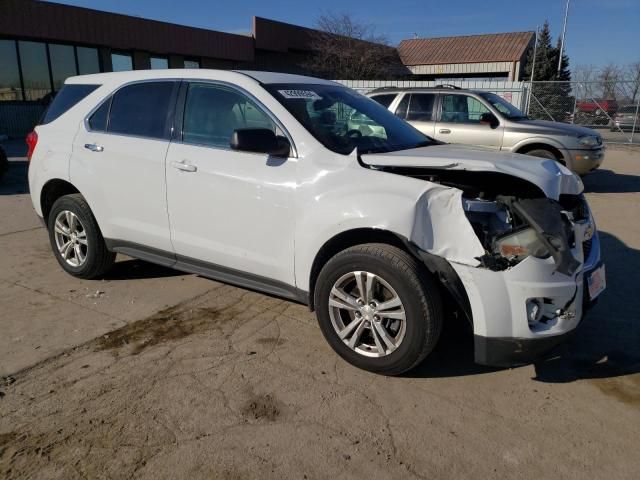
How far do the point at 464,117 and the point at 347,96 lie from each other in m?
6.02

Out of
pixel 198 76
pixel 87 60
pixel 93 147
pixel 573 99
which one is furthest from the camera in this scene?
pixel 87 60

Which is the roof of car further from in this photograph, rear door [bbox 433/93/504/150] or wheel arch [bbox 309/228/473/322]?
rear door [bbox 433/93/504/150]

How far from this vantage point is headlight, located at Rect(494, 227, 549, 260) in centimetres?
285

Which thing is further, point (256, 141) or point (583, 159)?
point (583, 159)

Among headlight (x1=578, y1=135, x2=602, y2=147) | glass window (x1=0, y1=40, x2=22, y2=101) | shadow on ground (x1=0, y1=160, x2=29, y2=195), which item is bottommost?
shadow on ground (x1=0, y1=160, x2=29, y2=195)

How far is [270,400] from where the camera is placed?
3035mm

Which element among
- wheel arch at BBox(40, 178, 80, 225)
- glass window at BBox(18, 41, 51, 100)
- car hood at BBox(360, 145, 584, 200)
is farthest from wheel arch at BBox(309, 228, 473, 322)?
glass window at BBox(18, 41, 51, 100)

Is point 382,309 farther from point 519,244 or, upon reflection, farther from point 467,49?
point 467,49

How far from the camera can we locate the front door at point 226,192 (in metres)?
3.50

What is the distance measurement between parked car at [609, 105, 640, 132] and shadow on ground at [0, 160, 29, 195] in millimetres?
20573

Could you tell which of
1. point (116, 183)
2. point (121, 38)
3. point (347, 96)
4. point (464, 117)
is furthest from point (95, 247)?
point (121, 38)

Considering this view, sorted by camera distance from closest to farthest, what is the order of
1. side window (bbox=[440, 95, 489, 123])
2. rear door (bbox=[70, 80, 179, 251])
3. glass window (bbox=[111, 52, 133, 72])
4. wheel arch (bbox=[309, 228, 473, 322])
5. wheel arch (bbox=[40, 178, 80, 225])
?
wheel arch (bbox=[309, 228, 473, 322])
rear door (bbox=[70, 80, 179, 251])
wheel arch (bbox=[40, 178, 80, 225])
side window (bbox=[440, 95, 489, 123])
glass window (bbox=[111, 52, 133, 72])

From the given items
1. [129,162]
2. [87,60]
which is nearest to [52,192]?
[129,162]

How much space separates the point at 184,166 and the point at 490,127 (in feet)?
23.6
